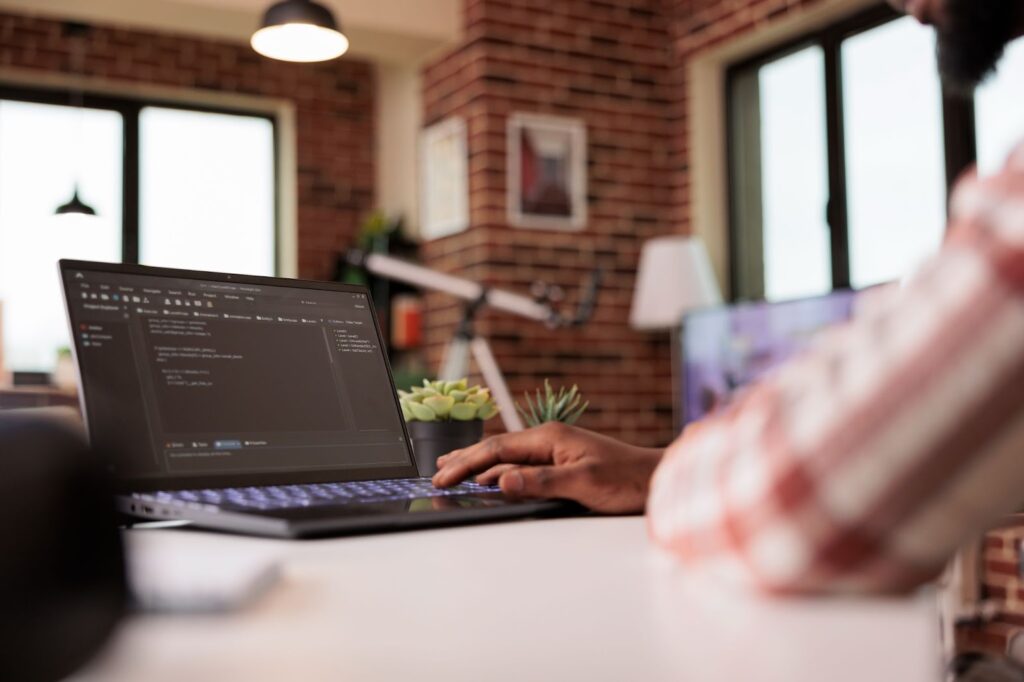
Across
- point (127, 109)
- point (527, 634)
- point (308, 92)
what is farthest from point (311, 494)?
point (308, 92)

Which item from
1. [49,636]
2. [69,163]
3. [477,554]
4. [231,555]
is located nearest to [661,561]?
[477,554]

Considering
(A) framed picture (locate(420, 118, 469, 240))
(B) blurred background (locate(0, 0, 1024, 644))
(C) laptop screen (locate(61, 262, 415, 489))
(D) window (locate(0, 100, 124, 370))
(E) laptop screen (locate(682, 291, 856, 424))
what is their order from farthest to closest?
(D) window (locate(0, 100, 124, 370)) → (A) framed picture (locate(420, 118, 469, 240)) → (B) blurred background (locate(0, 0, 1024, 644)) → (E) laptop screen (locate(682, 291, 856, 424)) → (C) laptop screen (locate(61, 262, 415, 489))

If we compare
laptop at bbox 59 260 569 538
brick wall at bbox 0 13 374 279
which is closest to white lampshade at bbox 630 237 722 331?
brick wall at bbox 0 13 374 279

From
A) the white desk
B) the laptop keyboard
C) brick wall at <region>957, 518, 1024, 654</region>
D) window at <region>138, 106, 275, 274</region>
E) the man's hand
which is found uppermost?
window at <region>138, 106, 275, 274</region>

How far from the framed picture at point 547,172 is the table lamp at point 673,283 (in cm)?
43

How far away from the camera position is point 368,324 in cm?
123

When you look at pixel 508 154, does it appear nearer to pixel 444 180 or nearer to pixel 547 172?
pixel 547 172

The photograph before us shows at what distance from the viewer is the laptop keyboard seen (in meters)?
0.85

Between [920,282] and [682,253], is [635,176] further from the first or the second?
[920,282]

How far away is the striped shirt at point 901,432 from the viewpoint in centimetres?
40

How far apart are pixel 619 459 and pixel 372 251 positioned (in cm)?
435

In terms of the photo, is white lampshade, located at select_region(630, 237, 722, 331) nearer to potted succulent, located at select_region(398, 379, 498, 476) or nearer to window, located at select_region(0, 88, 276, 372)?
window, located at select_region(0, 88, 276, 372)

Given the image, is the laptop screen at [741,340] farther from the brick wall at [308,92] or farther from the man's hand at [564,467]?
the man's hand at [564,467]

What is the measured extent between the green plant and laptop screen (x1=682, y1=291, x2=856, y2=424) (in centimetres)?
231
